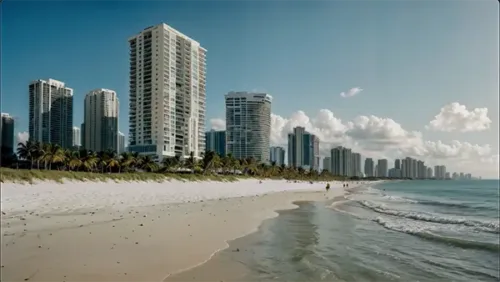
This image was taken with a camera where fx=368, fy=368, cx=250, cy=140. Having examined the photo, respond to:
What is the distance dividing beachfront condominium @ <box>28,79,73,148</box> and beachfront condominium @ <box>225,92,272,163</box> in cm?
2915

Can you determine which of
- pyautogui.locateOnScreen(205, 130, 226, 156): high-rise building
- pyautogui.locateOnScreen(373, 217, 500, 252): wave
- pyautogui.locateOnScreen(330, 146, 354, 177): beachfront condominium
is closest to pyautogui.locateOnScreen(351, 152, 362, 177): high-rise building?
pyautogui.locateOnScreen(330, 146, 354, 177): beachfront condominium

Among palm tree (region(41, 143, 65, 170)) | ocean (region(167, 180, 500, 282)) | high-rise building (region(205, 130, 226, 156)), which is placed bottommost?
ocean (region(167, 180, 500, 282))

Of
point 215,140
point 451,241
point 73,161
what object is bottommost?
point 451,241

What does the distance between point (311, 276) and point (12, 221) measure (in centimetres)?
843

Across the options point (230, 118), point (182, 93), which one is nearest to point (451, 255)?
point (230, 118)

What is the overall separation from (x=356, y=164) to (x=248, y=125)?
109m

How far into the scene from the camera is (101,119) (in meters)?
71.8

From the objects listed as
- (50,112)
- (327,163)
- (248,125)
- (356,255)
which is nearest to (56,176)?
(356,255)

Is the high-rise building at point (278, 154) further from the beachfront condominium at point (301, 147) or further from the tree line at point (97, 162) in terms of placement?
the tree line at point (97, 162)

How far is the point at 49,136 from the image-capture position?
207 ft

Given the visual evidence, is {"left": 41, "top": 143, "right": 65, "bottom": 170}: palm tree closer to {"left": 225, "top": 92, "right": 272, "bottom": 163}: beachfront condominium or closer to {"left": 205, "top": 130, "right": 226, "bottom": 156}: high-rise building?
{"left": 225, "top": 92, "right": 272, "bottom": 163}: beachfront condominium

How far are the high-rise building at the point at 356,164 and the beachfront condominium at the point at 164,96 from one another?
336 feet

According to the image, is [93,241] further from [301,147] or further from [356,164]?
[356,164]

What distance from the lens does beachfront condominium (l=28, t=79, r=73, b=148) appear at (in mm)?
63281
